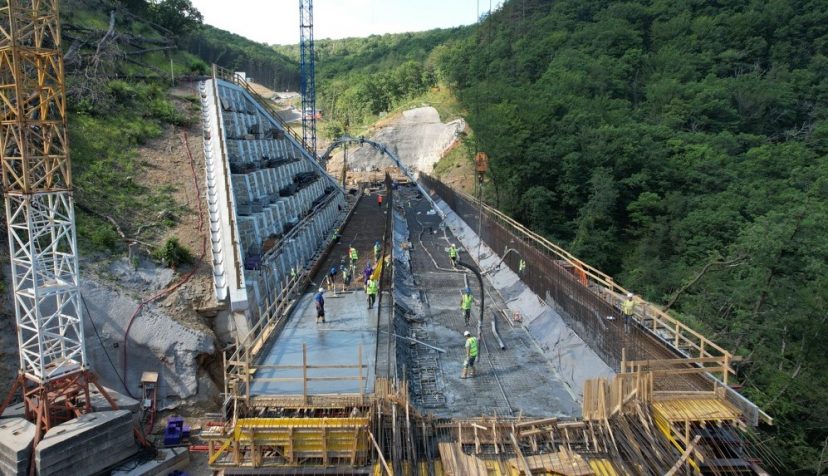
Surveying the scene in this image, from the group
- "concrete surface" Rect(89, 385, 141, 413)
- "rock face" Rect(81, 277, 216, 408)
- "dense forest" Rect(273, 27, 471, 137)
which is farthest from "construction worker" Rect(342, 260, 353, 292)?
"dense forest" Rect(273, 27, 471, 137)

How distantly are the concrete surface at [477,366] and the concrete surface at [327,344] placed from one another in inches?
55.9

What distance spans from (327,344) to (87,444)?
692 cm

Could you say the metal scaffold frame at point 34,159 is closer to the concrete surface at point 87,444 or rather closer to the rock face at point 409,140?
the concrete surface at point 87,444

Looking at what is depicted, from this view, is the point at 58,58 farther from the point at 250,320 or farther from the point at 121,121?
the point at 121,121

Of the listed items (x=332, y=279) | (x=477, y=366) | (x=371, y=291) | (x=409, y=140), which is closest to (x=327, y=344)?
(x=371, y=291)

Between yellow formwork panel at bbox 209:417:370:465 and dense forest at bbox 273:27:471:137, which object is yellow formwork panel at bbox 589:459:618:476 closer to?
yellow formwork panel at bbox 209:417:370:465

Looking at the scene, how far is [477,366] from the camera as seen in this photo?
597 inches

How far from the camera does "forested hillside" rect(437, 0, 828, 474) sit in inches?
733

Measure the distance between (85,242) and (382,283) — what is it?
11390 millimetres

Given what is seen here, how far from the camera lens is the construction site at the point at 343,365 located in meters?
9.63

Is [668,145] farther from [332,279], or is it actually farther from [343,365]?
[343,365]

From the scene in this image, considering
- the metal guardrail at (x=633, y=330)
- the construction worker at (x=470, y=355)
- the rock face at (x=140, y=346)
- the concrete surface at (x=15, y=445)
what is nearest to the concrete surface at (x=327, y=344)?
the construction worker at (x=470, y=355)

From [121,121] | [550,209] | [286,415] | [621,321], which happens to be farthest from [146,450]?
[550,209]

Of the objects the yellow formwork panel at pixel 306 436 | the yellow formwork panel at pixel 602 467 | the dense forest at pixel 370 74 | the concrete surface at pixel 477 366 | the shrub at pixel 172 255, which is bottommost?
the concrete surface at pixel 477 366
